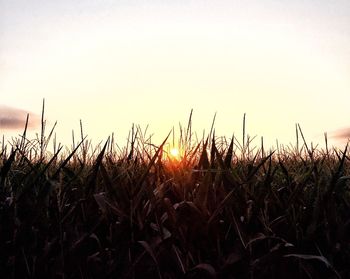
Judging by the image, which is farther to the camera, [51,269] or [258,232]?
[258,232]

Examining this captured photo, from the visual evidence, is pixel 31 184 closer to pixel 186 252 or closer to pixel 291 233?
pixel 186 252

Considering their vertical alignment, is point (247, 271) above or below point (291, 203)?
below

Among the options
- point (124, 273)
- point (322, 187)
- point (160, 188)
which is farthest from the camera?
point (322, 187)

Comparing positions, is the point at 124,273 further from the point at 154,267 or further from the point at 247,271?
the point at 247,271

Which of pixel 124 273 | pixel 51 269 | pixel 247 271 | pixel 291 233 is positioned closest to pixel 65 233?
pixel 51 269

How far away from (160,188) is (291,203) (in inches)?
26.7

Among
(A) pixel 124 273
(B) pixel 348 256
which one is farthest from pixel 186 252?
(B) pixel 348 256

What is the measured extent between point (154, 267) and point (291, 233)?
0.69 m

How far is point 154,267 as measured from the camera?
2020 millimetres

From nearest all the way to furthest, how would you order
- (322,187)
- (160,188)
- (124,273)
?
(124,273), (160,188), (322,187)

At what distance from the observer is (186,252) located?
2.08 metres

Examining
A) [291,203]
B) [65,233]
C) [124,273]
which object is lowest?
[124,273]

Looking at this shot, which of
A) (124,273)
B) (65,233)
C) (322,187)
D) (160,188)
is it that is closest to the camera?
(124,273)

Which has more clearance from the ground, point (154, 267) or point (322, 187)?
point (322, 187)
